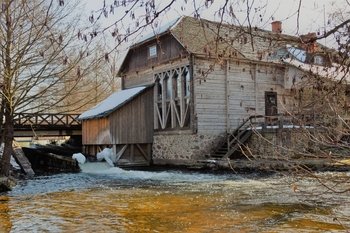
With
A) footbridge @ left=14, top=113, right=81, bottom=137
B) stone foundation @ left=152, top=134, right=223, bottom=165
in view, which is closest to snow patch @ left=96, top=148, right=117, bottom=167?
stone foundation @ left=152, top=134, right=223, bottom=165

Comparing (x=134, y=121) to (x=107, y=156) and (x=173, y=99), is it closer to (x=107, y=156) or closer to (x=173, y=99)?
(x=107, y=156)

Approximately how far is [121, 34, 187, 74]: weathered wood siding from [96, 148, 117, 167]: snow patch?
4.69 meters

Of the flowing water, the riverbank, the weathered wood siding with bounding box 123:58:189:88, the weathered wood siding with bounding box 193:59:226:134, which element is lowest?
the flowing water

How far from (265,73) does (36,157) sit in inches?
486

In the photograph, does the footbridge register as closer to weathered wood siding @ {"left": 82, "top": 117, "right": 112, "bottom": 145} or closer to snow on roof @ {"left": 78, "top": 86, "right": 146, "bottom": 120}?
weathered wood siding @ {"left": 82, "top": 117, "right": 112, "bottom": 145}

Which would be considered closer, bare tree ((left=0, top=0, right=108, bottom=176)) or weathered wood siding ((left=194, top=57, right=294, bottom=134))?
bare tree ((left=0, top=0, right=108, bottom=176))

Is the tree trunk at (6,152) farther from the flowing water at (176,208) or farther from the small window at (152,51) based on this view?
the small window at (152,51)

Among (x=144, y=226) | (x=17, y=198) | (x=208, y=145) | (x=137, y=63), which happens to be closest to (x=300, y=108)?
(x=144, y=226)

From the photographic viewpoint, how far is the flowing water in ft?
23.5

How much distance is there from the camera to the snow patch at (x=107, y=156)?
21.0 metres

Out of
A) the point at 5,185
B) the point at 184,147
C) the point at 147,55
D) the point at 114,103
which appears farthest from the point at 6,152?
the point at 147,55

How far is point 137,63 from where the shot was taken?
23141 millimetres

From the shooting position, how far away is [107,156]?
2117cm

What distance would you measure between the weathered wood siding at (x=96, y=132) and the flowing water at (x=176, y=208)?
793 cm
